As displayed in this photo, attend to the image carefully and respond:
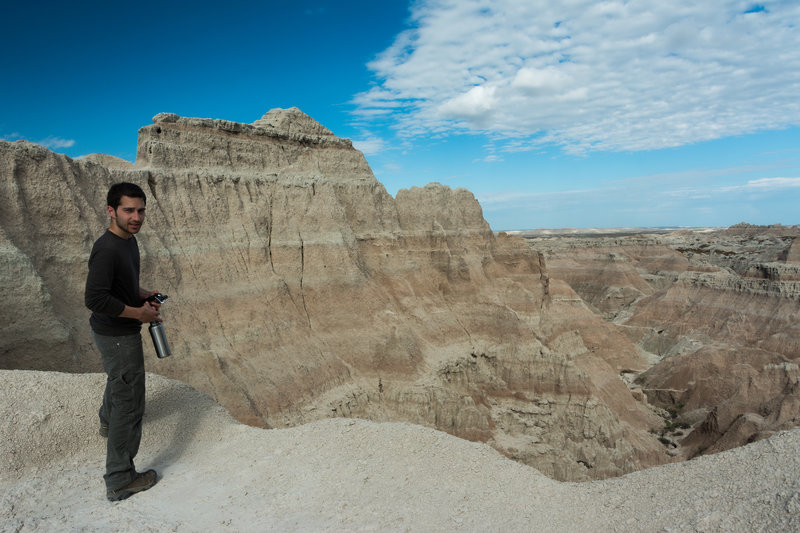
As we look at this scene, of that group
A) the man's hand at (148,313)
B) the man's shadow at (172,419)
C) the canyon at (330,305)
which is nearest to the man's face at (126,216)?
the man's hand at (148,313)

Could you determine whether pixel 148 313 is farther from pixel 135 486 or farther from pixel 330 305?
pixel 330 305

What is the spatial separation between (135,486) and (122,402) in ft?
3.12

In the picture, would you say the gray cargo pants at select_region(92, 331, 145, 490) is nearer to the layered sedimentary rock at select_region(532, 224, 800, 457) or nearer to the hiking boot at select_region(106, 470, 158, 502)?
the hiking boot at select_region(106, 470, 158, 502)

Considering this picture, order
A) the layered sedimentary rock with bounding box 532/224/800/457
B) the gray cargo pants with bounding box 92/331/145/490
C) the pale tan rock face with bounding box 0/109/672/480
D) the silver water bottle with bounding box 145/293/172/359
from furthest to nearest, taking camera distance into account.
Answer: the layered sedimentary rock with bounding box 532/224/800/457 < the pale tan rock face with bounding box 0/109/672/480 < the silver water bottle with bounding box 145/293/172/359 < the gray cargo pants with bounding box 92/331/145/490

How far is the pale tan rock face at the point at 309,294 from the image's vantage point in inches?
472

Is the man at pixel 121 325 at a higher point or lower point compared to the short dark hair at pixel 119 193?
lower

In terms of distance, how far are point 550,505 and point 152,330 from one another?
17.5 feet

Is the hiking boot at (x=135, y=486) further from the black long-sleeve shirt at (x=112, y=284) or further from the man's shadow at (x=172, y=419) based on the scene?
the black long-sleeve shirt at (x=112, y=284)

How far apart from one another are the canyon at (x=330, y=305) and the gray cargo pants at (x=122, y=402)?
595cm

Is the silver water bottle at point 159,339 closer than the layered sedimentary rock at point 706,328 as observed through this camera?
Yes

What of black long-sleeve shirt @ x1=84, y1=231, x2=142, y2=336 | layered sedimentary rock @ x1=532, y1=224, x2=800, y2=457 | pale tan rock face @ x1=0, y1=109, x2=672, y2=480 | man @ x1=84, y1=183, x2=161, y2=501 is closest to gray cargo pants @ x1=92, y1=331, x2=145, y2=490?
man @ x1=84, y1=183, x2=161, y2=501

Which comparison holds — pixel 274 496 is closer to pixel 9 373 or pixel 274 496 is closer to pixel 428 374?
pixel 9 373

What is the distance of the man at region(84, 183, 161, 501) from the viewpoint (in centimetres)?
512

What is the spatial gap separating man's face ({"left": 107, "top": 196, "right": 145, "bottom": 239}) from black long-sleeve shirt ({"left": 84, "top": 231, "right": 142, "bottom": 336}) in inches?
3.3
